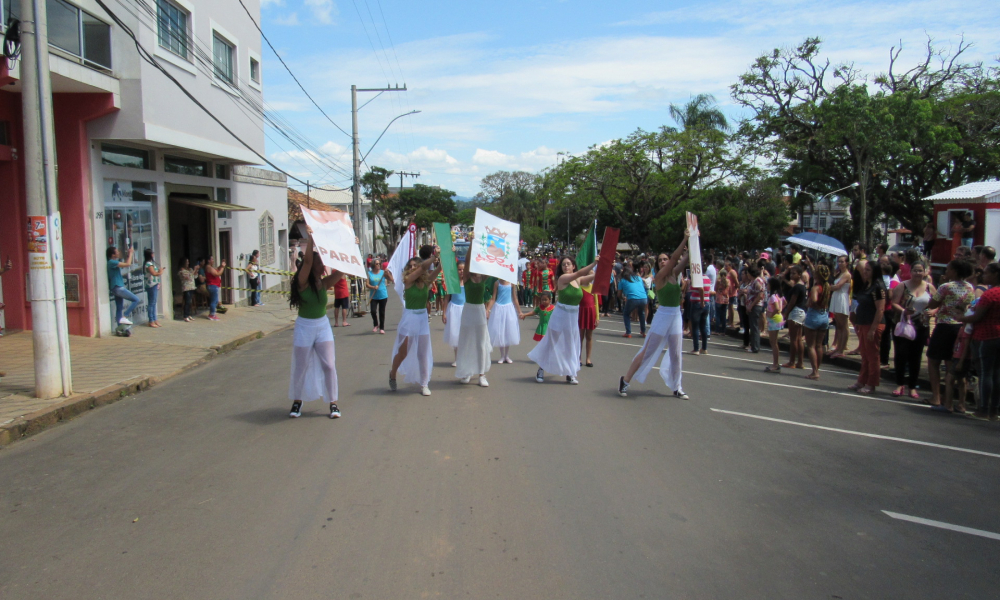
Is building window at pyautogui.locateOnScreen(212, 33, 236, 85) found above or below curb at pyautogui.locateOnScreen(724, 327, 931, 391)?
above

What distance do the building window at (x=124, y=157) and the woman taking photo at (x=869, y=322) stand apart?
13.9 meters

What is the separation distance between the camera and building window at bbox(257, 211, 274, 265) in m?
23.7

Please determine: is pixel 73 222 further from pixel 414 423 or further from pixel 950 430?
pixel 950 430

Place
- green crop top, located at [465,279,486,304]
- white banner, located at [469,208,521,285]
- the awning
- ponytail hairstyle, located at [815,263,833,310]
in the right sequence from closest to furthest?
white banner, located at [469,208,521,285] < green crop top, located at [465,279,486,304] < ponytail hairstyle, located at [815,263,833,310] < the awning

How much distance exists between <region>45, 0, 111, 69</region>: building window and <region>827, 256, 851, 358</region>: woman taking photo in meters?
13.8

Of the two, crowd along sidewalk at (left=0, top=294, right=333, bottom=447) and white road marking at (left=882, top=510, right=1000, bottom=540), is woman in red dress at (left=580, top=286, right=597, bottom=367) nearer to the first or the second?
white road marking at (left=882, top=510, right=1000, bottom=540)

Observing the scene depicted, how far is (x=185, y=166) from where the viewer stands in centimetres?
1719

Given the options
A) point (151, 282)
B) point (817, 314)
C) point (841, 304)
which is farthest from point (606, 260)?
point (151, 282)

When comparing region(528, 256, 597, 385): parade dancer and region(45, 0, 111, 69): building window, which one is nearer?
region(528, 256, 597, 385): parade dancer

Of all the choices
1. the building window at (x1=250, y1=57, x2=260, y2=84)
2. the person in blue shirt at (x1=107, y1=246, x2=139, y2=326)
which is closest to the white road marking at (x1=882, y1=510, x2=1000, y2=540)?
the person in blue shirt at (x1=107, y1=246, x2=139, y2=326)

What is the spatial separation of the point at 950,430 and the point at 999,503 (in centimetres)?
238

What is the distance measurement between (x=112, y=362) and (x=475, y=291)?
6.26 metres

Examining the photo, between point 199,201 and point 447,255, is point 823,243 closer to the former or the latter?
point 447,255

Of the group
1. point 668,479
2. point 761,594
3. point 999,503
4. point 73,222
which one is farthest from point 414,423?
point 73,222
